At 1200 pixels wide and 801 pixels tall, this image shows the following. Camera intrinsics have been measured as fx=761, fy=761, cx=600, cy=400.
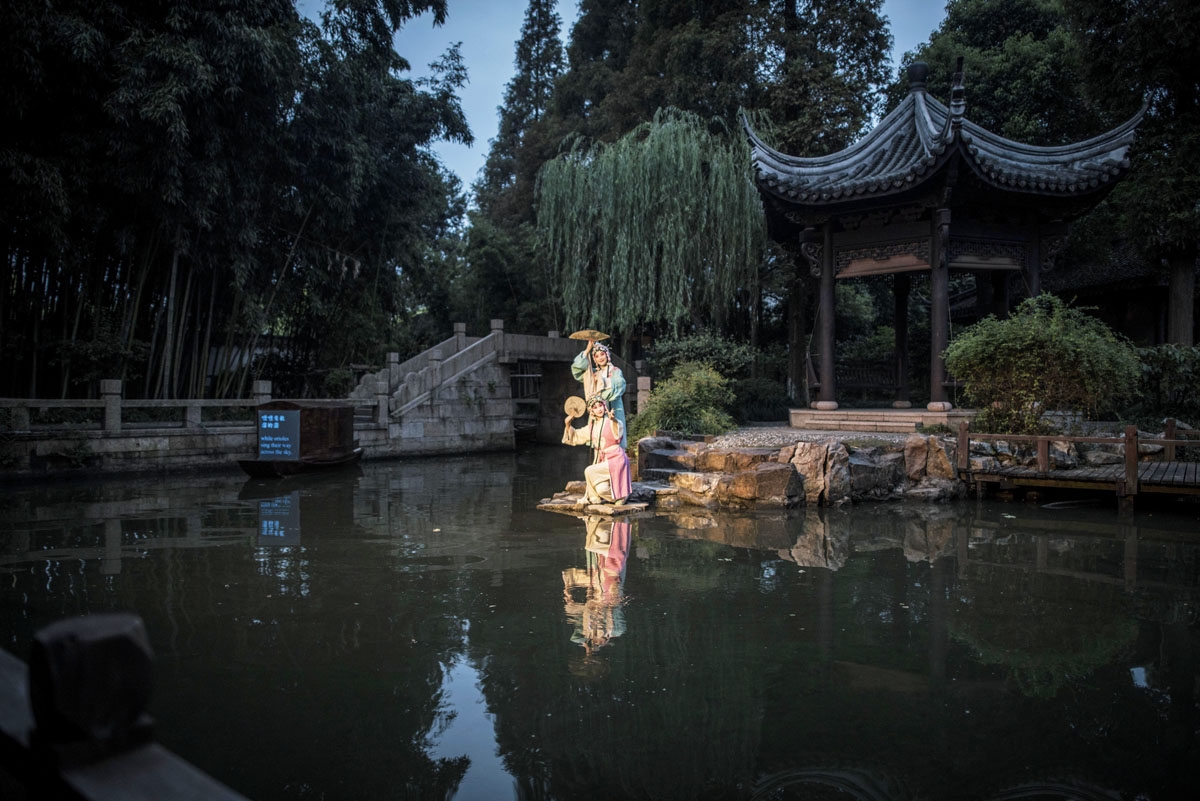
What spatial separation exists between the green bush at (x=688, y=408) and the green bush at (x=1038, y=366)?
3293 millimetres

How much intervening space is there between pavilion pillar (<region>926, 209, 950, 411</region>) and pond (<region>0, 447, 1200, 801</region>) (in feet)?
10.9

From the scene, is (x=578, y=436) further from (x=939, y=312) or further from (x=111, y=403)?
(x=111, y=403)

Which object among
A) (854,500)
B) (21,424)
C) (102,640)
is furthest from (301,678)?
(21,424)

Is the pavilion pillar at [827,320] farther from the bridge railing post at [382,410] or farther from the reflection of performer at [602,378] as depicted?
the bridge railing post at [382,410]

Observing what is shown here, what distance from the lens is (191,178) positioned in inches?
452

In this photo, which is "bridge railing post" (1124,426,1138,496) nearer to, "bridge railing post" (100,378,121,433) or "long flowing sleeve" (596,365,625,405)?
"long flowing sleeve" (596,365,625,405)

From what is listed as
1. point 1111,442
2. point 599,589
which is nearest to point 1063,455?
point 1111,442

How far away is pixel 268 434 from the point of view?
1193 cm

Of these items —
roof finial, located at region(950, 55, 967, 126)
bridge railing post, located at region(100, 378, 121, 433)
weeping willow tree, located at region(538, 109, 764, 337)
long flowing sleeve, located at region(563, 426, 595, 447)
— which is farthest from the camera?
weeping willow tree, located at region(538, 109, 764, 337)

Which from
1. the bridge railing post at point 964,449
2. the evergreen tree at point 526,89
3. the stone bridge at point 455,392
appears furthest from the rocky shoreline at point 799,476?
the evergreen tree at point 526,89

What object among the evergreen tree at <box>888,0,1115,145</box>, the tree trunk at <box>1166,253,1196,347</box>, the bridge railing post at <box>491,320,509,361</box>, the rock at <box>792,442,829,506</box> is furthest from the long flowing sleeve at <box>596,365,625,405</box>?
the evergreen tree at <box>888,0,1115,145</box>

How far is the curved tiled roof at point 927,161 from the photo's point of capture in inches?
398

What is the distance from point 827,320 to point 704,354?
107 inches

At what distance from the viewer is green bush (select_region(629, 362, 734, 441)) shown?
11391mm
